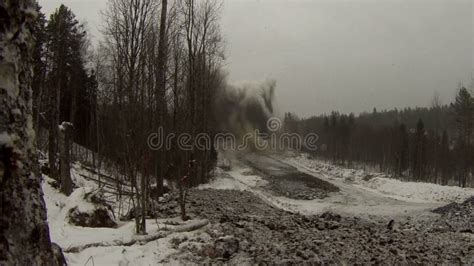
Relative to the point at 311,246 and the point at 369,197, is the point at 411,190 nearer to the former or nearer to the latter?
the point at 369,197

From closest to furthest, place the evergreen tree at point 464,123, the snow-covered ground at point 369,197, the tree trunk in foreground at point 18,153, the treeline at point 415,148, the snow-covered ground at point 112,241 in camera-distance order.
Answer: the tree trunk in foreground at point 18,153
the snow-covered ground at point 112,241
the snow-covered ground at point 369,197
the evergreen tree at point 464,123
the treeline at point 415,148

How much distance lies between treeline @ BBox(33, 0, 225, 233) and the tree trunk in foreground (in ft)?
0.96

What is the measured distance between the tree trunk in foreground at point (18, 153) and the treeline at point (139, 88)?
11.5 inches

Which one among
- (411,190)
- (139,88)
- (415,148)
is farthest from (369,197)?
(415,148)

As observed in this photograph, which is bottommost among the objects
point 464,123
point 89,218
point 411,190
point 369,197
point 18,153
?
point 369,197

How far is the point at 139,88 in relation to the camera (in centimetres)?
1069

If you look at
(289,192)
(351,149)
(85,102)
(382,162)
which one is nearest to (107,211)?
(289,192)

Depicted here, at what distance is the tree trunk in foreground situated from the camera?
1.74 meters

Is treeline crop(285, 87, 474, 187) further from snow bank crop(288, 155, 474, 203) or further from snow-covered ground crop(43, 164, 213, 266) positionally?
snow-covered ground crop(43, 164, 213, 266)

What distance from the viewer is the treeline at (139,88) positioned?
386 inches

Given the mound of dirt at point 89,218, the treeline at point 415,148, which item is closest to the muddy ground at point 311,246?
the mound of dirt at point 89,218

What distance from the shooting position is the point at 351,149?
266 ft

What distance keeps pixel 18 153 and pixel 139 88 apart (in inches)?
358

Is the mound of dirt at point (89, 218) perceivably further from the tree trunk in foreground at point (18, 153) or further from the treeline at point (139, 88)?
the tree trunk in foreground at point (18, 153)
